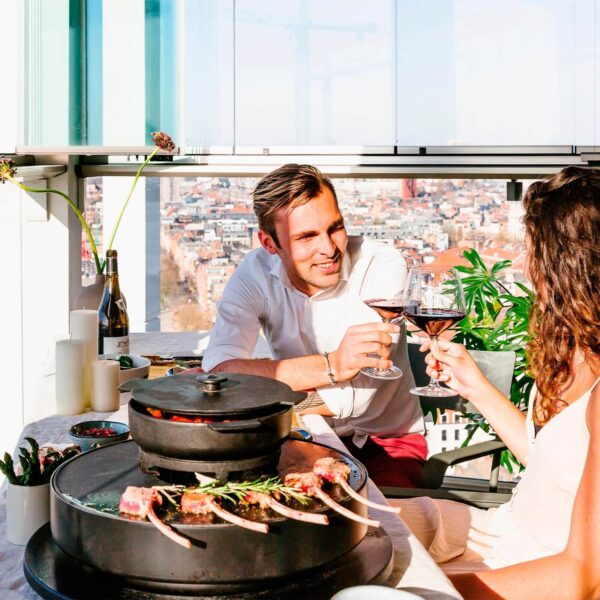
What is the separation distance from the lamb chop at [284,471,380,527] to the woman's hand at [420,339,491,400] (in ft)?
2.55

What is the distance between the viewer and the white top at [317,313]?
2387 millimetres

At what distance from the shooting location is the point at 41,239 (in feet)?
11.7

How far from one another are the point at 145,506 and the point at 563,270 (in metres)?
0.93

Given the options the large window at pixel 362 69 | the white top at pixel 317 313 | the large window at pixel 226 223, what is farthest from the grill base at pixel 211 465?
the large window at pixel 362 69

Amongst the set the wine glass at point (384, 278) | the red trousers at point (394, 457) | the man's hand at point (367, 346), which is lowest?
the red trousers at point (394, 457)

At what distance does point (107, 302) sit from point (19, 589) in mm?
1451

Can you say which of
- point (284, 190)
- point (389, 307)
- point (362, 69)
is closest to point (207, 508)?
point (389, 307)

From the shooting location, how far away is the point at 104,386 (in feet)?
6.18

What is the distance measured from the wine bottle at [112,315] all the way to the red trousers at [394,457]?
75 cm

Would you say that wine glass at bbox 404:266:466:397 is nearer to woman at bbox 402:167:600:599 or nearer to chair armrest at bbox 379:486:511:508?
woman at bbox 402:167:600:599

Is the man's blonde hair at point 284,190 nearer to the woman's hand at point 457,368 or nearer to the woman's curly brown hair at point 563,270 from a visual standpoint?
the woman's hand at point 457,368

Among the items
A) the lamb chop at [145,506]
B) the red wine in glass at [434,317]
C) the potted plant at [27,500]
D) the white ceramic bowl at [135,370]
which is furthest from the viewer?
the white ceramic bowl at [135,370]

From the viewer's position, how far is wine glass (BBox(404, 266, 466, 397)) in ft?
5.57

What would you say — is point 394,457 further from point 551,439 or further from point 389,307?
point 551,439
